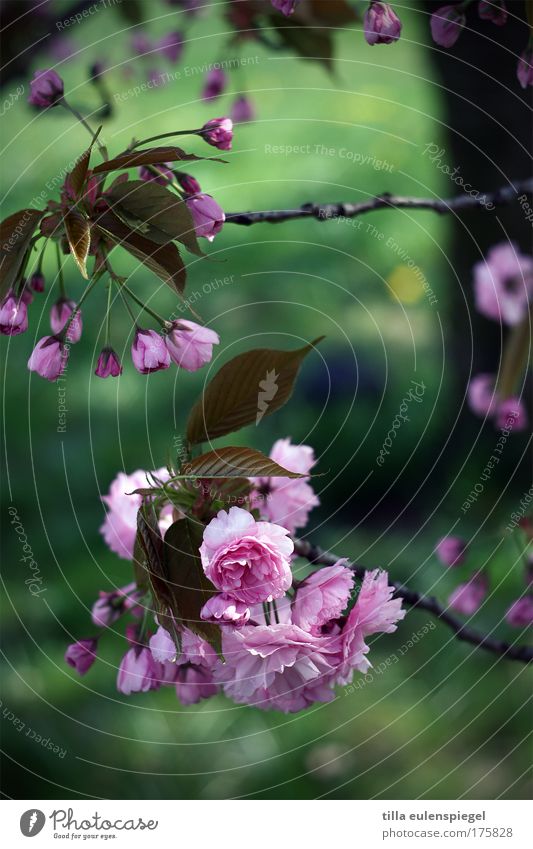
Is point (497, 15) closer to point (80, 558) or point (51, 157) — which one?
point (80, 558)

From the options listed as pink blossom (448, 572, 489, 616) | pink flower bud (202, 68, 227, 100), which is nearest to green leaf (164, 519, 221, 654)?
pink blossom (448, 572, 489, 616)

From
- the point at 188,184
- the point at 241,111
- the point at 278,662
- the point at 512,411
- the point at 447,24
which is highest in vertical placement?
the point at 241,111

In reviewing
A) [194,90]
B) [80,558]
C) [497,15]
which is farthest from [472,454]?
[194,90]

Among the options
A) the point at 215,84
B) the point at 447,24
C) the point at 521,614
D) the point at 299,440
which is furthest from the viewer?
the point at 299,440

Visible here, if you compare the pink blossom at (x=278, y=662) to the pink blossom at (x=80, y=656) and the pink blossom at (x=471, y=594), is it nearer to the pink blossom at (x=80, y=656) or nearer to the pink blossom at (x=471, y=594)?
the pink blossom at (x=80, y=656)

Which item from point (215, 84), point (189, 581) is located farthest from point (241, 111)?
point (189, 581)

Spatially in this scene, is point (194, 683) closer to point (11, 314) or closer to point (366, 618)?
point (366, 618)

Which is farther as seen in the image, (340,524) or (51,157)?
(51,157)
